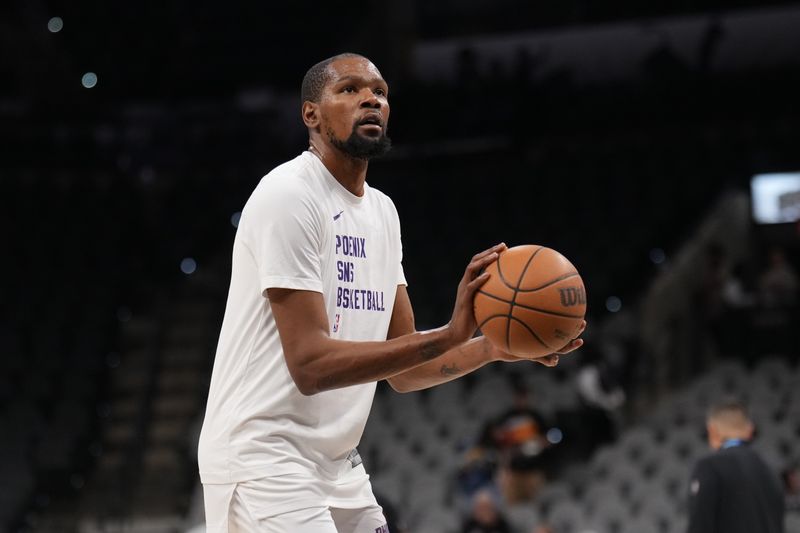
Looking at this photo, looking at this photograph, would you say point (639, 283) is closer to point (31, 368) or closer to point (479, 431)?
point (479, 431)

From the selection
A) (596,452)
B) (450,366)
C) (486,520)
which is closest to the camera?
(450,366)

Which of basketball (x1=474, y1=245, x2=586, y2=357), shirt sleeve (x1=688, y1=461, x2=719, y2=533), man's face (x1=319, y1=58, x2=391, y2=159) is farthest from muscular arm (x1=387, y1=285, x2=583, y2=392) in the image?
shirt sleeve (x1=688, y1=461, x2=719, y2=533)

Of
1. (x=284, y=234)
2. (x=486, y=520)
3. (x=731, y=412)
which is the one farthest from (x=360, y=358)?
(x=486, y=520)

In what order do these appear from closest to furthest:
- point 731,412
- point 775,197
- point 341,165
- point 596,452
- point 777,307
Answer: point 341,165
point 731,412
point 596,452
point 777,307
point 775,197

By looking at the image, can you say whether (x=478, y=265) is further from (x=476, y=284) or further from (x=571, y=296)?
(x=571, y=296)

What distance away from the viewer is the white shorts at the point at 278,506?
2848mm

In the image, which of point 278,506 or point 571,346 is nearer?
point 278,506

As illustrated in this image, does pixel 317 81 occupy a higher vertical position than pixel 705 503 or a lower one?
higher

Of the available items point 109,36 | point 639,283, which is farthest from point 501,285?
point 109,36

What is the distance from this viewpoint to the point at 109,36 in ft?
53.4

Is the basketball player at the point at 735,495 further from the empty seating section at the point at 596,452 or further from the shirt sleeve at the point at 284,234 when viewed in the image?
the shirt sleeve at the point at 284,234

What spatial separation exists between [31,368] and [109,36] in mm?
6505

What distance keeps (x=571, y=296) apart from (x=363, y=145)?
0.69 meters

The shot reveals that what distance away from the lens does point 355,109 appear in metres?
3.11
